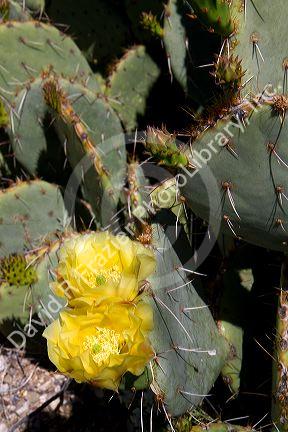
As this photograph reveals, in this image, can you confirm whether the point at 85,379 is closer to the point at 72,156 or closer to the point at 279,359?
the point at 279,359

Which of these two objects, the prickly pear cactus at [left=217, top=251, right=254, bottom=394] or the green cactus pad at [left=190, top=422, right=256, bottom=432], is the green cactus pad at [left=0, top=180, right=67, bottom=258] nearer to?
the prickly pear cactus at [left=217, top=251, right=254, bottom=394]

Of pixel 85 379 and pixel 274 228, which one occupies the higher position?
pixel 274 228

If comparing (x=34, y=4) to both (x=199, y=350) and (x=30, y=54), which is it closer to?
(x=30, y=54)

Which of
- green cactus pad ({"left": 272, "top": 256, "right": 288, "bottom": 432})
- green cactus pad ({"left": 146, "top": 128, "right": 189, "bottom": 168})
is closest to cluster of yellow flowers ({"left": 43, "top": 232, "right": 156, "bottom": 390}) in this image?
green cactus pad ({"left": 146, "top": 128, "right": 189, "bottom": 168})

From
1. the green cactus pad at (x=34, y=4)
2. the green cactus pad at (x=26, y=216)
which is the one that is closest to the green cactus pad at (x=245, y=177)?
the green cactus pad at (x=26, y=216)

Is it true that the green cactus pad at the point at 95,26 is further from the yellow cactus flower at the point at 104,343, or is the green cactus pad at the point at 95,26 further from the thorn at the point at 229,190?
the yellow cactus flower at the point at 104,343

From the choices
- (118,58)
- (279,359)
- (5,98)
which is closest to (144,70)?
(118,58)

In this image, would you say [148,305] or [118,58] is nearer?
[148,305]
